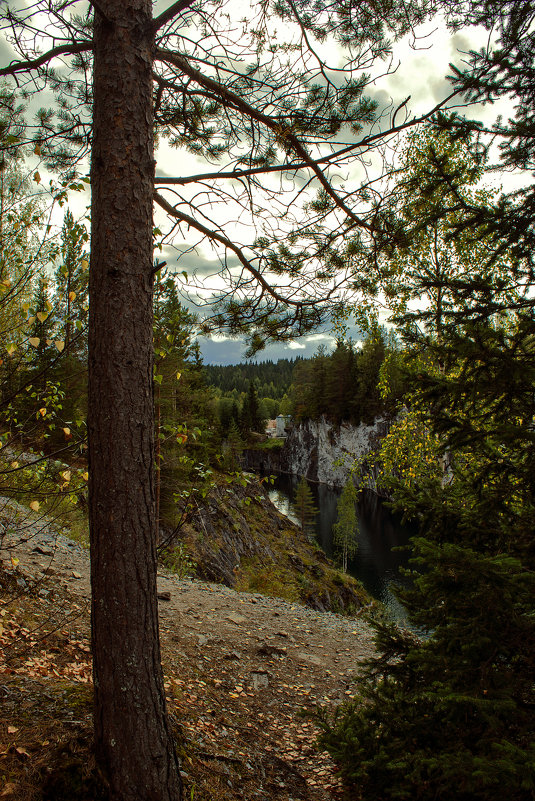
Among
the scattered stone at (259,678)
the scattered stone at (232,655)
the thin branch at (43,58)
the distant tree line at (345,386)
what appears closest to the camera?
the thin branch at (43,58)

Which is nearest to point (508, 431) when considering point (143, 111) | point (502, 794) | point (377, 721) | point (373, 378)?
point (502, 794)

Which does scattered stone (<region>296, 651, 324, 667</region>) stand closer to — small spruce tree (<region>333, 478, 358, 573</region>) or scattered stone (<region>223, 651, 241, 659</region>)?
scattered stone (<region>223, 651, 241, 659</region>)

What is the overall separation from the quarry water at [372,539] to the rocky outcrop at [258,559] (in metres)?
2.23

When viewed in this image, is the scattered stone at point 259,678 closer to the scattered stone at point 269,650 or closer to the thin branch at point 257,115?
the scattered stone at point 269,650

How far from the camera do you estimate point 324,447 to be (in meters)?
54.8

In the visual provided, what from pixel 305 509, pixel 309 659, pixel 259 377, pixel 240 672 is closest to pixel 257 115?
pixel 240 672

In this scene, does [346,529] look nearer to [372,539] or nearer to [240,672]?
[372,539]

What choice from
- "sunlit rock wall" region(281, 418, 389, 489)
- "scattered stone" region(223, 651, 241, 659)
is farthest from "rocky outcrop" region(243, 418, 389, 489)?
"scattered stone" region(223, 651, 241, 659)

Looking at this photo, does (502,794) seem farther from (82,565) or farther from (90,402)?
(82,565)

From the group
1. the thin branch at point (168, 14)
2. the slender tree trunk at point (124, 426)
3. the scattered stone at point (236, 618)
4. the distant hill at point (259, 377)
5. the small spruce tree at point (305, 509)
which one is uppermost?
the distant hill at point (259, 377)

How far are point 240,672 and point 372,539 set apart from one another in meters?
27.4

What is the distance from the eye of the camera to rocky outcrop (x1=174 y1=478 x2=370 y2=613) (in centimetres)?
1369

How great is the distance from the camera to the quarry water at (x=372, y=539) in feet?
69.9

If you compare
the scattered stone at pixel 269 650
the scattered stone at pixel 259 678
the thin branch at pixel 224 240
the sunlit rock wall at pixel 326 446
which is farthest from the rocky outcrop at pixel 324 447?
the thin branch at pixel 224 240
